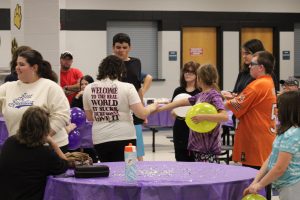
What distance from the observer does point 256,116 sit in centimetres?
514

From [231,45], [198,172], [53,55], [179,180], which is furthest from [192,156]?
[231,45]

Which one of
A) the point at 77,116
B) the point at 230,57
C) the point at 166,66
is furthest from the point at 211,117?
the point at 230,57

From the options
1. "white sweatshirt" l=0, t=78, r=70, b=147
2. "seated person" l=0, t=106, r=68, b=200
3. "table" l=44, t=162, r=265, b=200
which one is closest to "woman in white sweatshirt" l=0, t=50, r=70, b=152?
"white sweatshirt" l=0, t=78, r=70, b=147

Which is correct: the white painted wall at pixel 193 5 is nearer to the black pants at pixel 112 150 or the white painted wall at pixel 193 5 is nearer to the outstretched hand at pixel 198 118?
the black pants at pixel 112 150

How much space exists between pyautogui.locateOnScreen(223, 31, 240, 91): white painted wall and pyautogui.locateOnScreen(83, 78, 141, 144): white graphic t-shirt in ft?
34.4

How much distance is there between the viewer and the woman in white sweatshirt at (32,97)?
186 inches

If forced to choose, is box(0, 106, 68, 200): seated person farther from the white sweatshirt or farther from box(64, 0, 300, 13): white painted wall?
box(64, 0, 300, 13): white painted wall

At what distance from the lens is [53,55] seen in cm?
703

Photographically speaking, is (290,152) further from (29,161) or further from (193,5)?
(193,5)

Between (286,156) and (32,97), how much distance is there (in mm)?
2020

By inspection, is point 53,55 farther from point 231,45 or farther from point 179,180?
point 231,45

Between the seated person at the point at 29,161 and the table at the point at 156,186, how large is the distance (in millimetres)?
82

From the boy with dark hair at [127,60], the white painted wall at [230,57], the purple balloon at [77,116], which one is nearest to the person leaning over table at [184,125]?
the boy with dark hair at [127,60]

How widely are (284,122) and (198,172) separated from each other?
0.77 m
